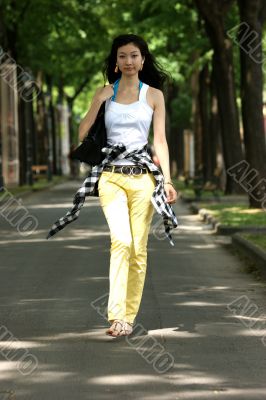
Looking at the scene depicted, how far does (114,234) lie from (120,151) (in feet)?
1.90

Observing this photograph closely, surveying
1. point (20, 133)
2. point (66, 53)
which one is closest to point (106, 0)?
point (20, 133)

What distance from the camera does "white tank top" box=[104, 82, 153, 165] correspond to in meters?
8.68

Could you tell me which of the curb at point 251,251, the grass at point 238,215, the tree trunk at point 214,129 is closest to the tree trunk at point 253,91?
the grass at point 238,215

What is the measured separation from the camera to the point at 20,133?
47906mm

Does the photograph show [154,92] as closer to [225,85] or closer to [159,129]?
[159,129]

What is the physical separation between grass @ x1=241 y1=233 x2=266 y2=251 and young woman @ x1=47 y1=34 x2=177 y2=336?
6.37 m

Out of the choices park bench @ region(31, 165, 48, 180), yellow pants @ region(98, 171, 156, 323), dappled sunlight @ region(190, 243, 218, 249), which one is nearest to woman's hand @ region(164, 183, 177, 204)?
yellow pants @ region(98, 171, 156, 323)

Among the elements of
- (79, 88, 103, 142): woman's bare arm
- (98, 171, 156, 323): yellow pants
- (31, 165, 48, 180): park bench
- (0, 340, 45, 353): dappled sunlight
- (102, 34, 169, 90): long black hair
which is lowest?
(31, 165, 48, 180): park bench

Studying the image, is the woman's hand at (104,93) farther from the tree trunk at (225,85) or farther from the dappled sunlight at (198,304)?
the tree trunk at (225,85)

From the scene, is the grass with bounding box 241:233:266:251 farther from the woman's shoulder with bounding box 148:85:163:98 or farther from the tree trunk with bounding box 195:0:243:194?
the tree trunk with bounding box 195:0:243:194

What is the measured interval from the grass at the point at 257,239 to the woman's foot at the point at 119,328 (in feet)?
20.9

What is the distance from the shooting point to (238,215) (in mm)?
22703

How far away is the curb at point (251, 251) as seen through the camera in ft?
45.0

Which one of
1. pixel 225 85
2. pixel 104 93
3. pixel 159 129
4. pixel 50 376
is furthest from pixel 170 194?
pixel 225 85
